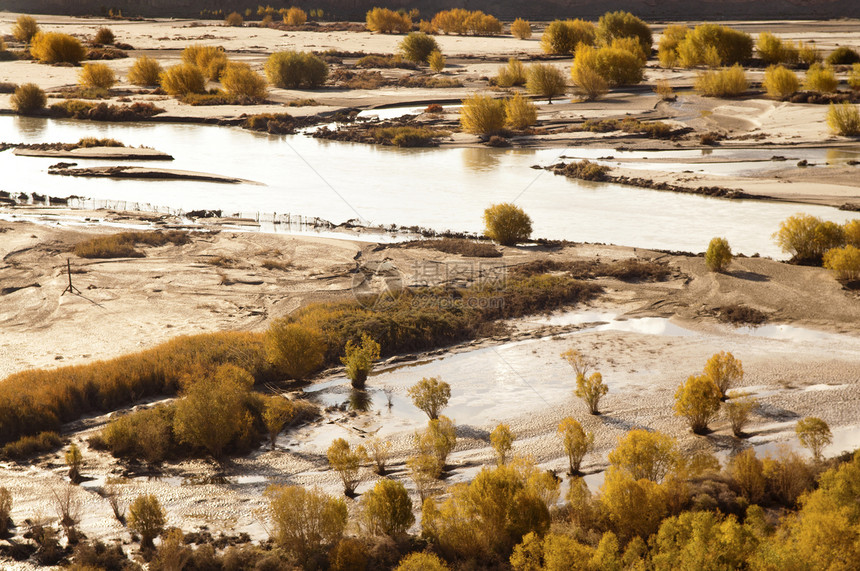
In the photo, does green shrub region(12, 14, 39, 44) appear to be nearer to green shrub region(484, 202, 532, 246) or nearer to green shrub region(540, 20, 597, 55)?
green shrub region(540, 20, 597, 55)

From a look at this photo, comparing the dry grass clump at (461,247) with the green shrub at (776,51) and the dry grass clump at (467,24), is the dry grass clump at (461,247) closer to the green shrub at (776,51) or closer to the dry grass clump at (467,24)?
the green shrub at (776,51)

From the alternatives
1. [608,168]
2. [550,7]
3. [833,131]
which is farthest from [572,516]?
[550,7]

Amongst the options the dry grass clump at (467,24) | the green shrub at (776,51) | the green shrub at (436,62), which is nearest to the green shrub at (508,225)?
the green shrub at (776,51)

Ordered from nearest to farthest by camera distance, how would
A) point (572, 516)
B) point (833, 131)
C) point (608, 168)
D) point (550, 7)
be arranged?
point (572, 516) < point (608, 168) < point (833, 131) < point (550, 7)

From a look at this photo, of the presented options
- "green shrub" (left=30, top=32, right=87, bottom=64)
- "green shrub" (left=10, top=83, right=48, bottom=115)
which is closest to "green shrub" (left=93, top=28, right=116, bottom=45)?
"green shrub" (left=30, top=32, right=87, bottom=64)

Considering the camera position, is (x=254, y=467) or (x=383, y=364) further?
(x=383, y=364)

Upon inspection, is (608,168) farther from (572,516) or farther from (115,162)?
(572,516)
